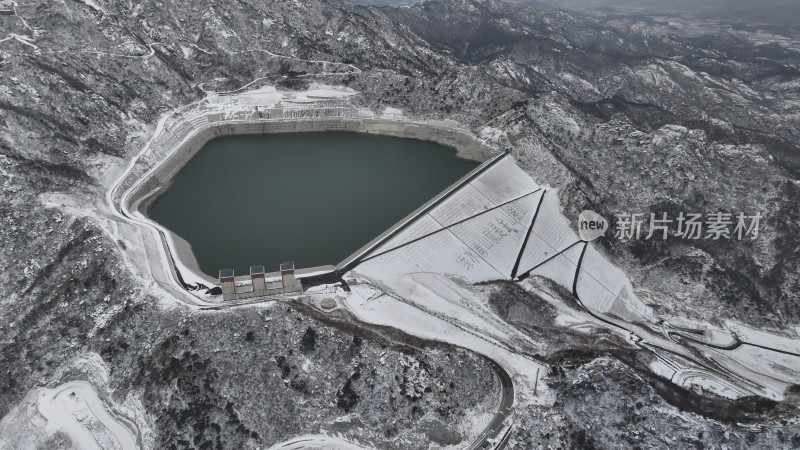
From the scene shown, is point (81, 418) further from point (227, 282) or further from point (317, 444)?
point (317, 444)

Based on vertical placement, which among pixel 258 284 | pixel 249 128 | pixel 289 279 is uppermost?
pixel 249 128

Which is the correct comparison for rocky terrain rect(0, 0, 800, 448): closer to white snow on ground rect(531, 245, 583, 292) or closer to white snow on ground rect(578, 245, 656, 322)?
white snow on ground rect(578, 245, 656, 322)

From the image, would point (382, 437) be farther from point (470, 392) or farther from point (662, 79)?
point (662, 79)

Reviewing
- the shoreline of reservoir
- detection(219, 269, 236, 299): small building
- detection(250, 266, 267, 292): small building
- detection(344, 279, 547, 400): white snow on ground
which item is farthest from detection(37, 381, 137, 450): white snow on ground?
the shoreline of reservoir

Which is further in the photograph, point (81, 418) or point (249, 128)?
point (249, 128)

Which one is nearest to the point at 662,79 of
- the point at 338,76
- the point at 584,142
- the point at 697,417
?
the point at 584,142

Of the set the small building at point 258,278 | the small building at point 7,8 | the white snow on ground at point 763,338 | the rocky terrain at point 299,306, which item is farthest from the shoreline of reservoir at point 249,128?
the white snow on ground at point 763,338

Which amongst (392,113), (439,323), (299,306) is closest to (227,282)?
(299,306)
